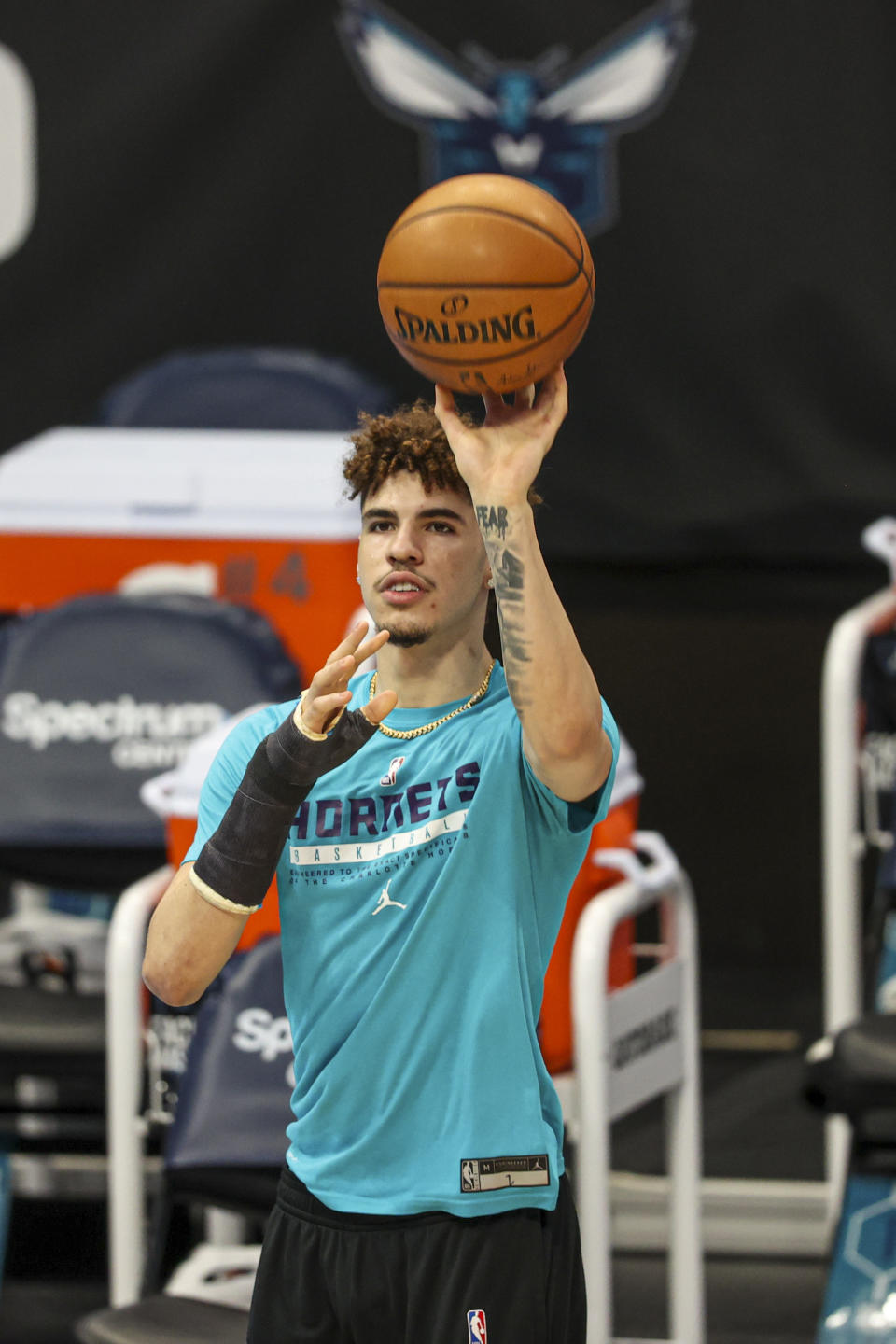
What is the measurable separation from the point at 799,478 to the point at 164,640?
1439mm

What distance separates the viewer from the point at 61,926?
3.96 m

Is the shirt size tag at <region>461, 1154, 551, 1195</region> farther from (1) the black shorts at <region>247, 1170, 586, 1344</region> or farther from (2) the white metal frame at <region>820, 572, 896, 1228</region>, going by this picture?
(2) the white metal frame at <region>820, 572, 896, 1228</region>

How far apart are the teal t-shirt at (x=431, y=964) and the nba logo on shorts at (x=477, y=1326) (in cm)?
10

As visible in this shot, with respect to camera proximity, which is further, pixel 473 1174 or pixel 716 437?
pixel 716 437

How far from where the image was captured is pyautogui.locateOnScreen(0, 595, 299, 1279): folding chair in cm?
365

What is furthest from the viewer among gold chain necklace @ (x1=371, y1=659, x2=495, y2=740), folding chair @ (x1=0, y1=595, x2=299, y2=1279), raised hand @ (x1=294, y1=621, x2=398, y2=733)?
folding chair @ (x1=0, y1=595, x2=299, y2=1279)

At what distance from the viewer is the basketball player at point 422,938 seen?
190 cm

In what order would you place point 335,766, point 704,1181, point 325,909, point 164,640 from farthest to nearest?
point 704,1181 → point 164,640 → point 325,909 → point 335,766

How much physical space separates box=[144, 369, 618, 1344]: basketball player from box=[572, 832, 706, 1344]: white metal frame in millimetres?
916

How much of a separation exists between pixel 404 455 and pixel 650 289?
2.37 metres

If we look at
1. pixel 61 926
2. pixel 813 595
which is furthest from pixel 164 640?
pixel 813 595

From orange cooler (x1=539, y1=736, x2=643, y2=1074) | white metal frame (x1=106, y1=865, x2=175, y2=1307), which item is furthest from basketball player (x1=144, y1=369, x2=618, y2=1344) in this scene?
white metal frame (x1=106, y1=865, x2=175, y2=1307)

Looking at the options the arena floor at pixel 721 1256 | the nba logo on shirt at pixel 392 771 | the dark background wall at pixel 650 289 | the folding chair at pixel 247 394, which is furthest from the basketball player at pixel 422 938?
the dark background wall at pixel 650 289

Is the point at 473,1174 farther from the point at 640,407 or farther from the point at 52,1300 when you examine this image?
the point at 640,407
